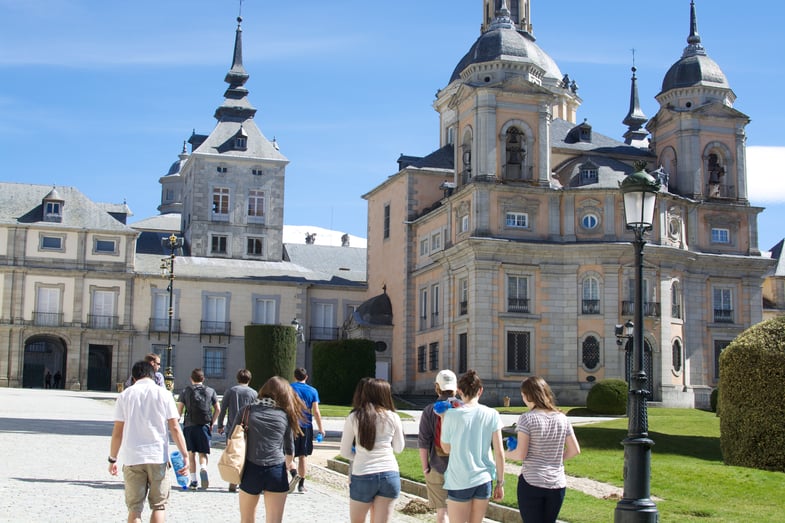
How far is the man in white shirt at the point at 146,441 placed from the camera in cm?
1090

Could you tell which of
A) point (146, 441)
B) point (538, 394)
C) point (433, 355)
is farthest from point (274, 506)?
point (433, 355)

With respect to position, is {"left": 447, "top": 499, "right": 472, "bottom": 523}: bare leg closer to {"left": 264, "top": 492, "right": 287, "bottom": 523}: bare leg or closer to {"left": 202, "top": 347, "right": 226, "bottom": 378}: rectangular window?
{"left": 264, "top": 492, "right": 287, "bottom": 523}: bare leg

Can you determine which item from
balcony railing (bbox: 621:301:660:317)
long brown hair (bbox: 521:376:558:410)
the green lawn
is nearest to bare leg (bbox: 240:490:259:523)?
long brown hair (bbox: 521:376:558:410)

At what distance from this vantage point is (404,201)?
5941 cm

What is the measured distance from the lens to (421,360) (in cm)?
5700

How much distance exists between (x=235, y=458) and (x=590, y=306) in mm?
42588

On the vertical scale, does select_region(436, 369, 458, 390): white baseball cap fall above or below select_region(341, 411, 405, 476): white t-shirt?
above

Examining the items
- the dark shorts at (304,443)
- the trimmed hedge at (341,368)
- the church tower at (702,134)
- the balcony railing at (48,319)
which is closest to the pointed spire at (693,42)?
the church tower at (702,134)

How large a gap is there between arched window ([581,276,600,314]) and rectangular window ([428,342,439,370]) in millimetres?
7674

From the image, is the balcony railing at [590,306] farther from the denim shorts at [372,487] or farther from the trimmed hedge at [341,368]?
the denim shorts at [372,487]

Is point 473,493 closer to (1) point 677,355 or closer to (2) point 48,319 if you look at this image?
(1) point 677,355

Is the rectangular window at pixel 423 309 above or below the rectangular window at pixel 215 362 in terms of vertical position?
above

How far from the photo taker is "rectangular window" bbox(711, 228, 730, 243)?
56.0 metres

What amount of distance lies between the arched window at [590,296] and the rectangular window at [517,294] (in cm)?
266
